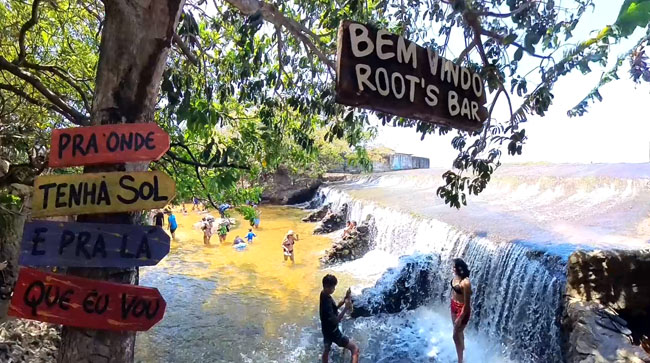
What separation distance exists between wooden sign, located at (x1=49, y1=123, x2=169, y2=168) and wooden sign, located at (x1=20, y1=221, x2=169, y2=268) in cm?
31

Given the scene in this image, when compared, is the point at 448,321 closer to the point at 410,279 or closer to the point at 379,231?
the point at 410,279

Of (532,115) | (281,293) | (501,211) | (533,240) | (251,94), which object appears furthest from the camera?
(501,211)

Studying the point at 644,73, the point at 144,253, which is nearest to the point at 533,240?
the point at 644,73

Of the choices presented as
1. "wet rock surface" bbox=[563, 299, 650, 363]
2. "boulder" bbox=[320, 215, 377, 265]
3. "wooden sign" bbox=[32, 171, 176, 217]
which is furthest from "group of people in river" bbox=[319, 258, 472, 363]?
"boulder" bbox=[320, 215, 377, 265]

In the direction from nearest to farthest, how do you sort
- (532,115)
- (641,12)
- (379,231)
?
(641,12), (532,115), (379,231)

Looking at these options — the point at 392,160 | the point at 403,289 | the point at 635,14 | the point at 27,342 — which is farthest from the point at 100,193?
the point at 392,160

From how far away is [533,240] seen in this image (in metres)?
8.72

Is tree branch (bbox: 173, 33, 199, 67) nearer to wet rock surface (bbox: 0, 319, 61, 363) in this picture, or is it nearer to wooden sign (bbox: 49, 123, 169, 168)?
wooden sign (bbox: 49, 123, 169, 168)

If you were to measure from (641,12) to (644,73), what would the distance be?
379 cm

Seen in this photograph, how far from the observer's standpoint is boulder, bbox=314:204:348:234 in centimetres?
1794

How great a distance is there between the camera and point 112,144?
6.47ft

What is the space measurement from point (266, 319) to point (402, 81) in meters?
7.89

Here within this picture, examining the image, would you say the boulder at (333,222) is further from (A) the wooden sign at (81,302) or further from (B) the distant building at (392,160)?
(A) the wooden sign at (81,302)

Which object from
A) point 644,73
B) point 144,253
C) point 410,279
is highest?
point 644,73
